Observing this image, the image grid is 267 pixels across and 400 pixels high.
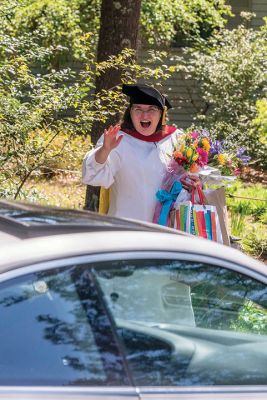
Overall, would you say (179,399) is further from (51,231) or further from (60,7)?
(60,7)

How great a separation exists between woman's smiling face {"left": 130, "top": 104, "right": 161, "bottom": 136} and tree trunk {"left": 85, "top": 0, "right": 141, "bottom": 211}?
2866 millimetres

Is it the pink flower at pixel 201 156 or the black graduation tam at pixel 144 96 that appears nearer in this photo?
the black graduation tam at pixel 144 96

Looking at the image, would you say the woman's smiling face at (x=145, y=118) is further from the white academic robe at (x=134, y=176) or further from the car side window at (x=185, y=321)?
the car side window at (x=185, y=321)

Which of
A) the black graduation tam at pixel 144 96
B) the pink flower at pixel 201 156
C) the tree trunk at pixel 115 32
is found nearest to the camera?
the black graduation tam at pixel 144 96

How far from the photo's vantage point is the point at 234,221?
414 inches

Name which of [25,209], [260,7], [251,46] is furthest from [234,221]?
[260,7]

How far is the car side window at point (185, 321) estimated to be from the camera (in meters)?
2.89

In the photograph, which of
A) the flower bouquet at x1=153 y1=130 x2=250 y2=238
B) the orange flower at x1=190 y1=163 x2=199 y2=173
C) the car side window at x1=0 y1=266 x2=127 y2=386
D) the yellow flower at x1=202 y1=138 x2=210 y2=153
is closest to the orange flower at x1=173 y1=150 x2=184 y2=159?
the flower bouquet at x1=153 y1=130 x2=250 y2=238

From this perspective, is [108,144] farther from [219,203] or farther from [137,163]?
[219,203]

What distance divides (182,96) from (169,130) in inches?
516

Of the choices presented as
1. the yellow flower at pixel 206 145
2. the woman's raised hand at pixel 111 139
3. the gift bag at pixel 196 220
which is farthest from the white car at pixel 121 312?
the yellow flower at pixel 206 145

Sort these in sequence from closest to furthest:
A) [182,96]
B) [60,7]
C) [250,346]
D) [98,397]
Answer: [98,397] → [250,346] → [60,7] → [182,96]

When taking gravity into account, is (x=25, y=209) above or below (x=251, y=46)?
below

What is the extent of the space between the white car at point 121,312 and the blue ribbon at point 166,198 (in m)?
1.88
